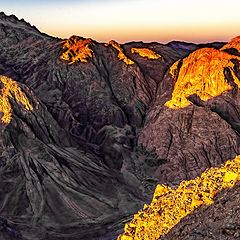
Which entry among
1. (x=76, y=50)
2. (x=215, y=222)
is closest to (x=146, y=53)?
(x=76, y=50)

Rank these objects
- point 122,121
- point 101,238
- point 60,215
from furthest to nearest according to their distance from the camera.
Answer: point 122,121 < point 60,215 < point 101,238

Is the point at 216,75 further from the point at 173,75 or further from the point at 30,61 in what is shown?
the point at 30,61

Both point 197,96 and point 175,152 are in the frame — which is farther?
point 197,96

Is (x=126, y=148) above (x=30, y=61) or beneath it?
beneath

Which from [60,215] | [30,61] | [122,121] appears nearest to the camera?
[60,215]

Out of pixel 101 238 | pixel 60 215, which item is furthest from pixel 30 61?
pixel 101 238
